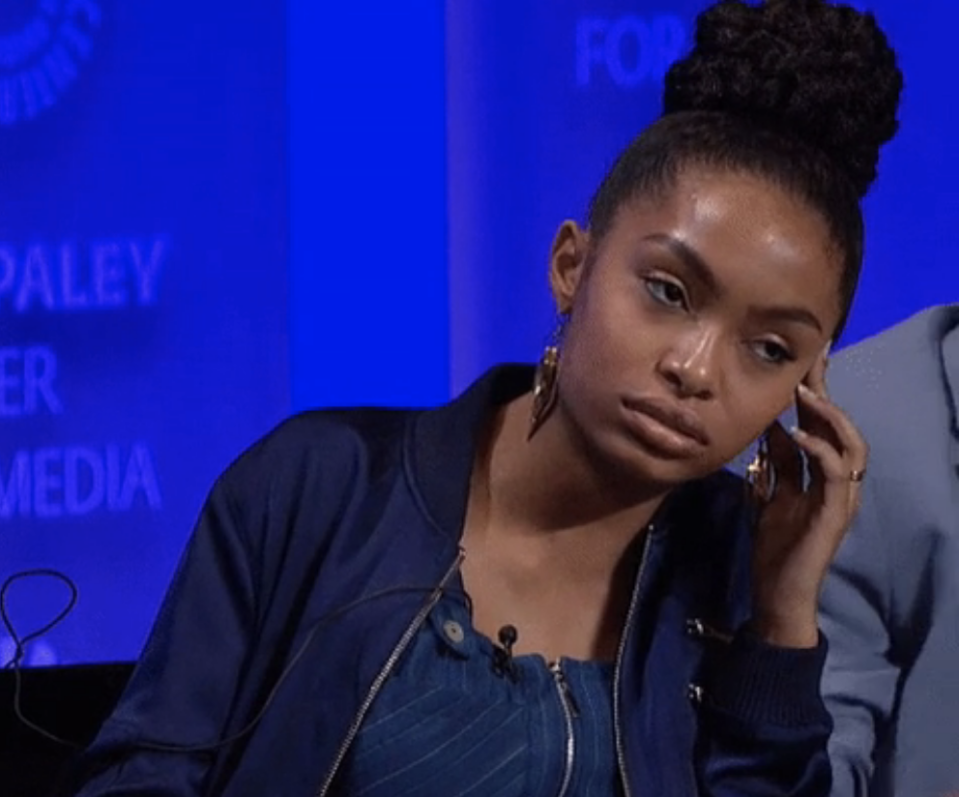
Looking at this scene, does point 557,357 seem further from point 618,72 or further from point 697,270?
point 618,72

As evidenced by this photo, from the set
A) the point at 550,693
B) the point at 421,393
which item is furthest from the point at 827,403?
the point at 421,393

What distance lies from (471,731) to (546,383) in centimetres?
25

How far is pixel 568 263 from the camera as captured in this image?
1.23 metres

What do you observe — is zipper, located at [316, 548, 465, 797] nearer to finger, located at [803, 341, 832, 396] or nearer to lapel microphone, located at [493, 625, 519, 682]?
lapel microphone, located at [493, 625, 519, 682]

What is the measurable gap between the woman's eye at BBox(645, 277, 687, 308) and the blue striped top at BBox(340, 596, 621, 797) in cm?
25

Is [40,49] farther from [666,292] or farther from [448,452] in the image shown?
[666,292]

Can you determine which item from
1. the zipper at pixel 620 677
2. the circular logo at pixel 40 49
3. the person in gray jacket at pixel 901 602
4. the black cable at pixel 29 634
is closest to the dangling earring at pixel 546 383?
the zipper at pixel 620 677

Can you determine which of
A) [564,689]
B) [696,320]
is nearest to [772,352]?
[696,320]

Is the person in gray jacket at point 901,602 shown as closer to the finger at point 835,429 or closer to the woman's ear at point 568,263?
the finger at point 835,429

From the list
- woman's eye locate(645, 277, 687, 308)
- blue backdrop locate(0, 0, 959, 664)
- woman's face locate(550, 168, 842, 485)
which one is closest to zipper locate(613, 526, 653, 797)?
woman's face locate(550, 168, 842, 485)

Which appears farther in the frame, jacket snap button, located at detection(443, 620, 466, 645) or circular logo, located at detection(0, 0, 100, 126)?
circular logo, located at detection(0, 0, 100, 126)

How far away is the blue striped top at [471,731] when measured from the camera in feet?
3.76

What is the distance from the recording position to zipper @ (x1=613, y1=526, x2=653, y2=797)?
46.4 inches

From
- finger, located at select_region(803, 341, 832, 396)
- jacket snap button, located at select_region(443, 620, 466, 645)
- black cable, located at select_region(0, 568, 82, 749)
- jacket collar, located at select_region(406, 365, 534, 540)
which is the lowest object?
black cable, located at select_region(0, 568, 82, 749)
